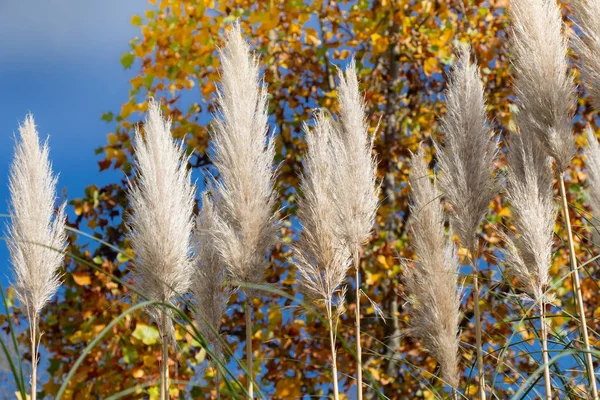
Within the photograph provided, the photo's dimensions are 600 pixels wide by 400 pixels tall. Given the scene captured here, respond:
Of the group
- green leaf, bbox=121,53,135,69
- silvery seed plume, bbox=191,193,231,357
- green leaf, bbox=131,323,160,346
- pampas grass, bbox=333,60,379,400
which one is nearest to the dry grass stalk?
silvery seed plume, bbox=191,193,231,357

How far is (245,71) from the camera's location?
8.34 feet

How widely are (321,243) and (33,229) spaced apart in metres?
1.01

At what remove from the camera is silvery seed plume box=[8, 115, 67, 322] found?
8.07ft

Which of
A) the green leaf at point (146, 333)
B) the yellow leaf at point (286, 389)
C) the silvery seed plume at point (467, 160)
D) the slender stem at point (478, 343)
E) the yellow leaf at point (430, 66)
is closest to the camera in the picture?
the slender stem at point (478, 343)

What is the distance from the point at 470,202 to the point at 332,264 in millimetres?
502

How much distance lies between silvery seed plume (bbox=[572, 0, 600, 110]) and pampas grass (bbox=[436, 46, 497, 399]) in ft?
1.13

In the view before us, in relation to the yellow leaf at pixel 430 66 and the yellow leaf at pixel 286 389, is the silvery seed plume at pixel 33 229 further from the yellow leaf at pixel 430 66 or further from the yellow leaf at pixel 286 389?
the yellow leaf at pixel 430 66

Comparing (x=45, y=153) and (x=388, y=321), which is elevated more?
(x=45, y=153)

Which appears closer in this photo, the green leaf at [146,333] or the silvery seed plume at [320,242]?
the silvery seed plume at [320,242]

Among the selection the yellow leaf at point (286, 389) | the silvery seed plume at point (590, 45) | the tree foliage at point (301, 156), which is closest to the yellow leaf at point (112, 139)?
the tree foliage at point (301, 156)

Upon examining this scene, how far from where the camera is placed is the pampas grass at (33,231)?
2.46 m

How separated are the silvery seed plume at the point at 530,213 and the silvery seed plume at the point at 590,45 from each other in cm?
25

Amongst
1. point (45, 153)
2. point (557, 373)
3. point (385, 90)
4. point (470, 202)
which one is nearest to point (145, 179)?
point (45, 153)

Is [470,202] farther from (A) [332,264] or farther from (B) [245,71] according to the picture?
(B) [245,71]
